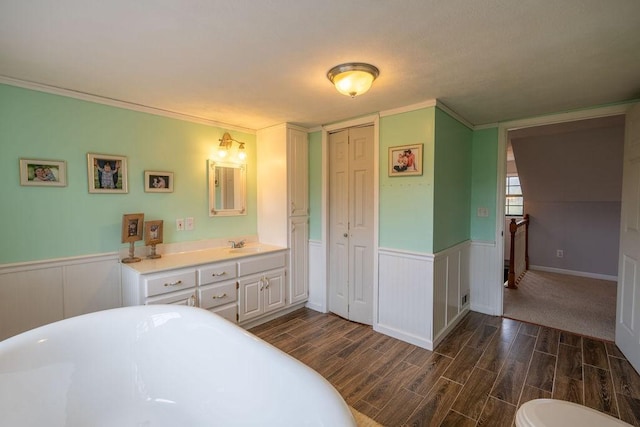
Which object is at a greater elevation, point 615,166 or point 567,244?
point 615,166

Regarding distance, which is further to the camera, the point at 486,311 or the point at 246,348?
the point at 486,311

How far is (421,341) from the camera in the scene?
A: 265 cm

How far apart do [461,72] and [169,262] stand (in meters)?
2.74

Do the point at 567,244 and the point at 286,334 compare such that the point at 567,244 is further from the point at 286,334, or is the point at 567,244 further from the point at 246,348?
the point at 246,348

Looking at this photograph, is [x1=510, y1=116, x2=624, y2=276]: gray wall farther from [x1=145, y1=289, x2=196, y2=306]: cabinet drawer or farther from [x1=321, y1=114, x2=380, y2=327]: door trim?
[x1=145, y1=289, x2=196, y2=306]: cabinet drawer

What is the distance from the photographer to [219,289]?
8.89 feet

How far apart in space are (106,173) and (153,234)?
2.11ft

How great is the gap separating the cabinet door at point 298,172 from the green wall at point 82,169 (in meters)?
0.90

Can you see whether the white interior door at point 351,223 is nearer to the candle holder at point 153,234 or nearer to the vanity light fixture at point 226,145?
the vanity light fixture at point 226,145

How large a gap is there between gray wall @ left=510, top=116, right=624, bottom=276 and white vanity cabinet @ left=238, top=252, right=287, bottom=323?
348 centimetres

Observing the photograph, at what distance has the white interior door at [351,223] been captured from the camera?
3.08 m

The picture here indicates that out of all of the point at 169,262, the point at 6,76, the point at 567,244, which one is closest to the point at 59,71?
the point at 6,76

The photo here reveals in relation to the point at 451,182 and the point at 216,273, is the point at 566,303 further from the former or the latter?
the point at 216,273

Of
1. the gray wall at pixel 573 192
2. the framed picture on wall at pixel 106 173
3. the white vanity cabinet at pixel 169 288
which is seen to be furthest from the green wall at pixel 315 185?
the gray wall at pixel 573 192
